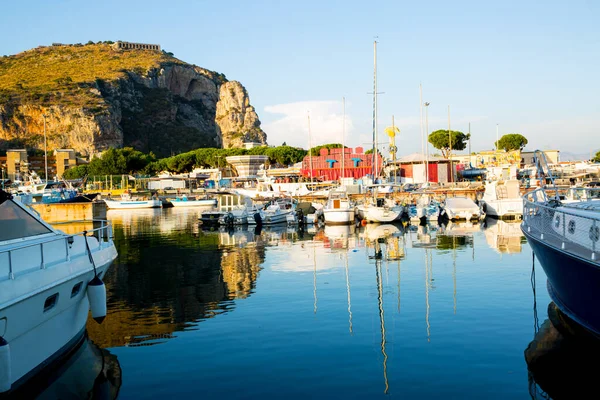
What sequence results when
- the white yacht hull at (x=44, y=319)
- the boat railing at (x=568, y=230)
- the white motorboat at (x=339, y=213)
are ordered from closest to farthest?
the white yacht hull at (x=44, y=319), the boat railing at (x=568, y=230), the white motorboat at (x=339, y=213)

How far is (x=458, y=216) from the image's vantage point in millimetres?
48375

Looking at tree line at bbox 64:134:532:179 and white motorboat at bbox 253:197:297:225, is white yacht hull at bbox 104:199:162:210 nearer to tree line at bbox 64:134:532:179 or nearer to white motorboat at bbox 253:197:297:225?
white motorboat at bbox 253:197:297:225

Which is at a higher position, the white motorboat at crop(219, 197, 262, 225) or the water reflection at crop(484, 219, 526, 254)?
the white motorboat at crop(219, 197, 262, 225)

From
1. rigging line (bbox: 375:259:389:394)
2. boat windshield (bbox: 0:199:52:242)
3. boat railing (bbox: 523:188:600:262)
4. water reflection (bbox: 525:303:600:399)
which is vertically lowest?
water reflection (bbox: 525:303:600:399)

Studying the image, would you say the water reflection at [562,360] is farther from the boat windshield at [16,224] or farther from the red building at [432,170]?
the red building at [432,170]

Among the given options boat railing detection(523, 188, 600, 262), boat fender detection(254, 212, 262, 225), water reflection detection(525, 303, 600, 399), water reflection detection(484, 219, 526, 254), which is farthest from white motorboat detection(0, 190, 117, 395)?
boat fender detection(254, 212, 262, 225)

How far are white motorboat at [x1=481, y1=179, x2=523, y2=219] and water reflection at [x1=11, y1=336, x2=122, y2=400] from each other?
42.3 meters

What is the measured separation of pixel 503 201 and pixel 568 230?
123ft

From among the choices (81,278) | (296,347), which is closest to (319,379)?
(296,347)

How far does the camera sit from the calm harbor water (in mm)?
10906

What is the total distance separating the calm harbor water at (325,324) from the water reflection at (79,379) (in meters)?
0.10

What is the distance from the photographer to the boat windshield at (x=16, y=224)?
1163cm

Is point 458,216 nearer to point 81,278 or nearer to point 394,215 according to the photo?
point 394,215

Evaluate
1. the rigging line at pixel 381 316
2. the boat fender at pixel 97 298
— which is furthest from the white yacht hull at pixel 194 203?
the boat fender at pixel 97 298
